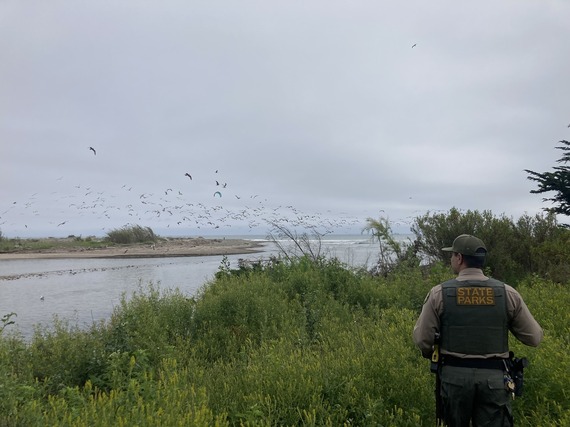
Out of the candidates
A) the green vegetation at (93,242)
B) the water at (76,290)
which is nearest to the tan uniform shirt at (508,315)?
the water at (76,290)

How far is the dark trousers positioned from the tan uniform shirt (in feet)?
0.56

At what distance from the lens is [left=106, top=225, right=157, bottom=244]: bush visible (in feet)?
191

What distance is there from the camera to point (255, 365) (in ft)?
17.9

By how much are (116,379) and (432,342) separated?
3.49 meters

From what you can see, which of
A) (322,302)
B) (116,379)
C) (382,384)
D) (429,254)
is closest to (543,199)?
(429,254)

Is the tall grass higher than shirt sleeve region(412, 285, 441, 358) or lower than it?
lower

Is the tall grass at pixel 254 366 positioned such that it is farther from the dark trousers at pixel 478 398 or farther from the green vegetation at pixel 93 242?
the green vegetation at pixel 93 242

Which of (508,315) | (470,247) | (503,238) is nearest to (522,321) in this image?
(508,315)

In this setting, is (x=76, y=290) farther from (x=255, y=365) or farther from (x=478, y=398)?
(x=478, y=398)

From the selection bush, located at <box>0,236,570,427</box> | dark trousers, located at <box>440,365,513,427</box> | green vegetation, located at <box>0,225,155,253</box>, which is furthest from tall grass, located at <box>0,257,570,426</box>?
green vegetation, located at <box>0,225,155,253</box>

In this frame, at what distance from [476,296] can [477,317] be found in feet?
0.61

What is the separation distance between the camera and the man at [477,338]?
13.0 ft

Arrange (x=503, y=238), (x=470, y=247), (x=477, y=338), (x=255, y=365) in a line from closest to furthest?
(x=477, y=338), (x=470, y=247), (x=255, y=365), (x=503, y=238)

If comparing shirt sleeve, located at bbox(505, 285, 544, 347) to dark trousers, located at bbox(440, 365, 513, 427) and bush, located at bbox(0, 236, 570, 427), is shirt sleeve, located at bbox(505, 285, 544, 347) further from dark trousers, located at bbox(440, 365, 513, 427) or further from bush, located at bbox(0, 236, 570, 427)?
bush, located at bbox(0, 236, 570, 427)
